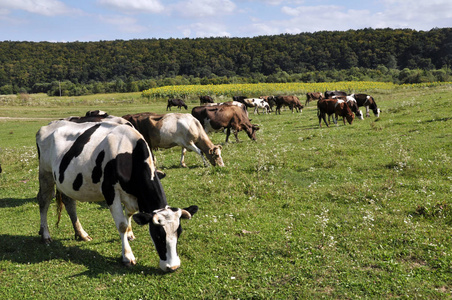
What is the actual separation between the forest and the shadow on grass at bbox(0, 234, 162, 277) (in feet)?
315

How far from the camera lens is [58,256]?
6867 mm

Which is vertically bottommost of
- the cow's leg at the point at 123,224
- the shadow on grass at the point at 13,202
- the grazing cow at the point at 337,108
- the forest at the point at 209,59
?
the shadow on grass at the point at 13,202

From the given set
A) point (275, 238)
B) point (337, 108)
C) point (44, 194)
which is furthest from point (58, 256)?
point (337, 108)

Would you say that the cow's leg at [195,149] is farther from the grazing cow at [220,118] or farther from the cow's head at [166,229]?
the cow's head at [166,229]

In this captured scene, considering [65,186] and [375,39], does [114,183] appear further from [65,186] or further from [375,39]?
[375,39]

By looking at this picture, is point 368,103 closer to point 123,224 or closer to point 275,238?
point 275,238

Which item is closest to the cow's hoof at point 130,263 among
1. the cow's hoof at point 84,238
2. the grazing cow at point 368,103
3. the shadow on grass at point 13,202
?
the cow's hoof at point 84,238

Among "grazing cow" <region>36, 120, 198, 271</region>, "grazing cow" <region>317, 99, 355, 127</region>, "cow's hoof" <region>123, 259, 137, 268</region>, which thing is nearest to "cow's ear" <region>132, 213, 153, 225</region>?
"grazing cow" <region>36, 120, 198, 271</region>

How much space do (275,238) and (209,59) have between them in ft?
451

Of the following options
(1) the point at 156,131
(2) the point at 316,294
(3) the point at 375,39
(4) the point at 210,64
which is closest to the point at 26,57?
(4) the point at 210,64

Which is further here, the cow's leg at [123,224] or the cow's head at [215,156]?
the cow's head at [215,156]

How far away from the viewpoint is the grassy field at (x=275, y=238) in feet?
17.8

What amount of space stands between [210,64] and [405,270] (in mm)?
136623

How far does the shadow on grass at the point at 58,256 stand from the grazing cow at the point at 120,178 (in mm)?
283
